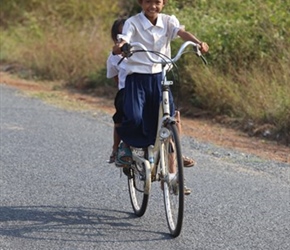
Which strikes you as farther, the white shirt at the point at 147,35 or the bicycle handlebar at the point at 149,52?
the white shirt at the point at 147,35

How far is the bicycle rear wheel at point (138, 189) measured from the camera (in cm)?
660

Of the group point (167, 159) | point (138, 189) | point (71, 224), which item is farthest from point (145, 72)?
point (71, 224)

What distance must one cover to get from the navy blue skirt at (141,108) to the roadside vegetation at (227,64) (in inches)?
193

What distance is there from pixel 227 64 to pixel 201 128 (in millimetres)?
1755

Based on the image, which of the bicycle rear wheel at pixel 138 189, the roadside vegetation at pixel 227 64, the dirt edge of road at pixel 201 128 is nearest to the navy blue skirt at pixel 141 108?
the bicycle rear wheel at pixel 138 189

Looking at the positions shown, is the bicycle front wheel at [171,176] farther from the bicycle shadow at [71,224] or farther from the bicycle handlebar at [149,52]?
the bicycle handlebar at [149,52]

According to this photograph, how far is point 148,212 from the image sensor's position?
700cm

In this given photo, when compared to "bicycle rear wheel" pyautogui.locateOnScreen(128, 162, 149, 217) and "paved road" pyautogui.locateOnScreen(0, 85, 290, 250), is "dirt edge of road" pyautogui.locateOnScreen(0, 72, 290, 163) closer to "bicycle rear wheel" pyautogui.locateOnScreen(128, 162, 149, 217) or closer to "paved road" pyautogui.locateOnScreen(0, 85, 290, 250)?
"paved road" pyautogui.locateOnScreen(0, 85, 290, 250)

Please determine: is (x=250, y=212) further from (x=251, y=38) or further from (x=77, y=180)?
(x=251, y=38)

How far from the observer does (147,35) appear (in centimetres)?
643

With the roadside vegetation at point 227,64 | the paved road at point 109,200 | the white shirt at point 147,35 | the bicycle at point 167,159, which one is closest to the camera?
the bicycle at point 167,159

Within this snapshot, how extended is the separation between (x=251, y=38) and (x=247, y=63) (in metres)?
0.49

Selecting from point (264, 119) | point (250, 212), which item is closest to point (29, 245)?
point (250, 212)

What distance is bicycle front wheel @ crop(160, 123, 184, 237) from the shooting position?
6082mm
